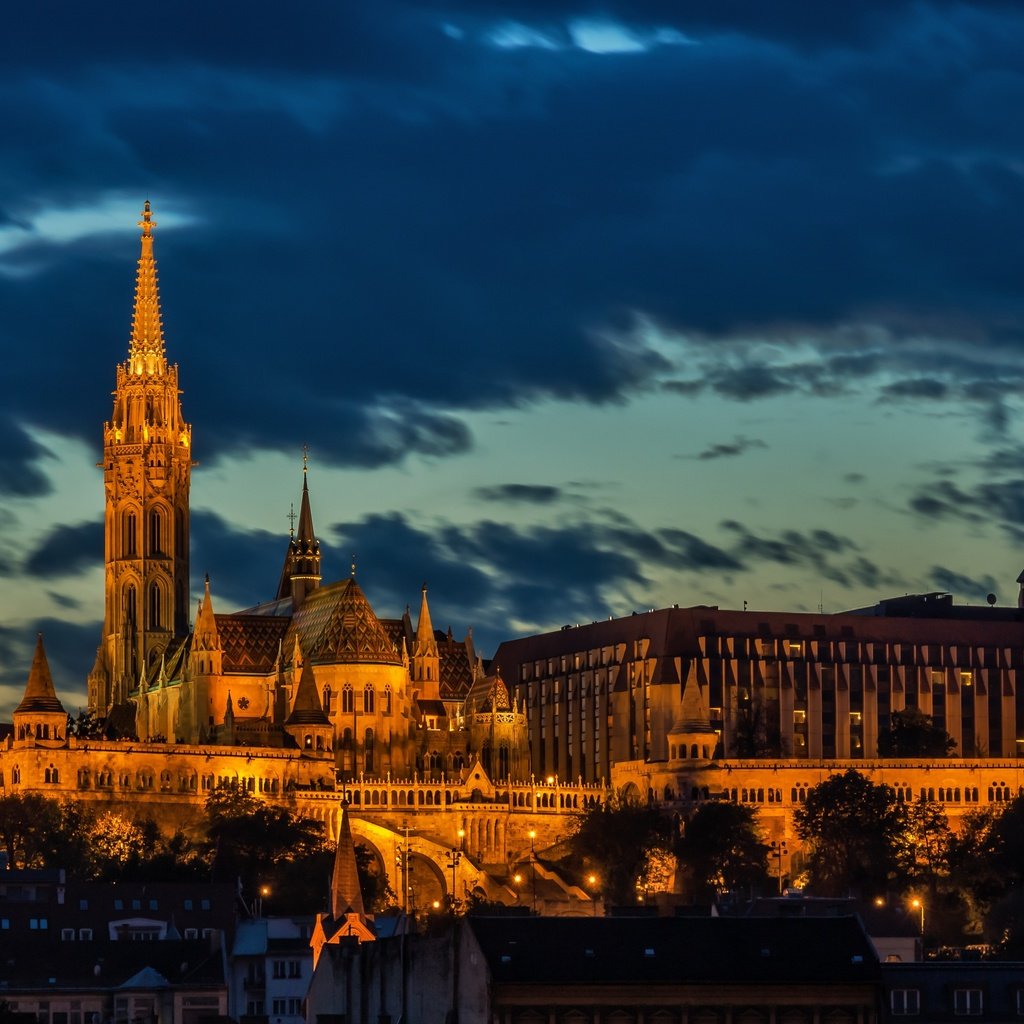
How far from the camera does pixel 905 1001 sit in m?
148

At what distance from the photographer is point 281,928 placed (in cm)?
19575

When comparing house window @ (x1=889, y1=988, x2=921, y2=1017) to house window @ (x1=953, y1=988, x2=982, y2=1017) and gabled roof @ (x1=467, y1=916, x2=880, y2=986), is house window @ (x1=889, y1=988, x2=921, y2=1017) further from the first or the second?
gabled roof @ (x1=467, y1=916, x2=880, y2=986)

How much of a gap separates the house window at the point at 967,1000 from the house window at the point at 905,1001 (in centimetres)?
146

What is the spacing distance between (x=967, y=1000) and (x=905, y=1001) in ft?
8.02

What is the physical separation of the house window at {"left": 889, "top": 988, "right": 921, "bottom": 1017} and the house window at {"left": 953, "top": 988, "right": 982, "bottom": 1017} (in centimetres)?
146

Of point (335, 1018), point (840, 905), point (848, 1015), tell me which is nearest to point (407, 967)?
point (335, 1018)

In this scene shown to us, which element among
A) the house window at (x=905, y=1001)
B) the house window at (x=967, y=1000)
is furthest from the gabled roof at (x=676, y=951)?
the house window at (x=967, y=1000)

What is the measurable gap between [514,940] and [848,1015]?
41.9ft

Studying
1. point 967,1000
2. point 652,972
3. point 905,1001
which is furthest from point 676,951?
point 967,1000

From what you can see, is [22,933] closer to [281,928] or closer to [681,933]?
[281,928]

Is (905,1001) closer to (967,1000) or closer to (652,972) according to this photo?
(967,1000)

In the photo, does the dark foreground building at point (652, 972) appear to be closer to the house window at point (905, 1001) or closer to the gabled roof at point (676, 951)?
the gabled roof at point (676, 951)

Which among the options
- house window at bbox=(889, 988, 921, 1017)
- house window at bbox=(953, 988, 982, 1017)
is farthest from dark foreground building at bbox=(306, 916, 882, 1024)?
house window at bbox=(953, 988, 982, 1017)

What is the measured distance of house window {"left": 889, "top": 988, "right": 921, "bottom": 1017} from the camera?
482 feet
